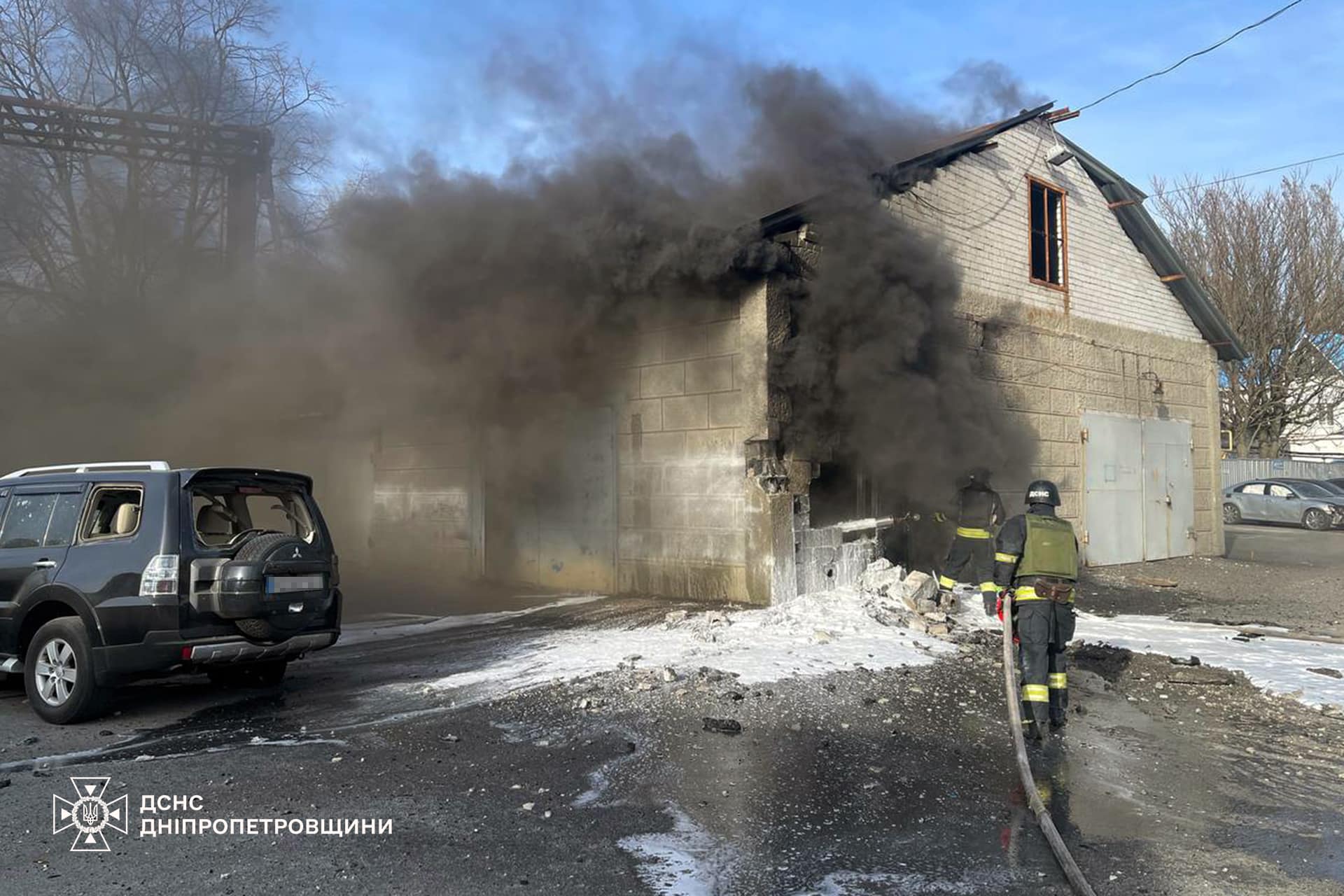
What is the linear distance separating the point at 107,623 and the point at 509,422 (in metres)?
7.01

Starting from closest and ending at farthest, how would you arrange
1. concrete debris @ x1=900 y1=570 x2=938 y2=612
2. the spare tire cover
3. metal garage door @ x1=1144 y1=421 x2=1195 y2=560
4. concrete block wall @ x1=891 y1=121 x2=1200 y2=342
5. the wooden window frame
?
1. the spare tire cover
2. concrete debris @ x1=900 y1=570 x2=938 y2=612
3. concrete block wall @ x1=891 y1=121 x2=1200 y2=342
4. the wooden window frame
5. metal garage door @ x1=1144 y1=421 x2=1195 y2=560

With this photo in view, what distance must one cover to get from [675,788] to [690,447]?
237 inches

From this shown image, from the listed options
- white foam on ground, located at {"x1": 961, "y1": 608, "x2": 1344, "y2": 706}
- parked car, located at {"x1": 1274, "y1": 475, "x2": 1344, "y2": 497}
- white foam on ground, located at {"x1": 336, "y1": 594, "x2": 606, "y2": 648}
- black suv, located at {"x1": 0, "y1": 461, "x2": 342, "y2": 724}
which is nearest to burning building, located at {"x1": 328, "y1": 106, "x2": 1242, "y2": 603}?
white foam on ground, located at {"x1": 336, "y1": 594, "x2": 606, "y2": 648}

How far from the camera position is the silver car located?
23.5m

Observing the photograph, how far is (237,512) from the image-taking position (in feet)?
22.2

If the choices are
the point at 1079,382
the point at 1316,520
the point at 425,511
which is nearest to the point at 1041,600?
the point at 1079,382

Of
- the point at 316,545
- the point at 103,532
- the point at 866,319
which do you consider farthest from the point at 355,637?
the point at 866,319

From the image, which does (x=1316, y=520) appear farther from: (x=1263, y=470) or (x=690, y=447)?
(x=690, y=447)

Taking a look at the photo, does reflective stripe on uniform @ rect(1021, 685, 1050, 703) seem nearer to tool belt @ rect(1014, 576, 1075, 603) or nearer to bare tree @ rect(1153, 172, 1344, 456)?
tool belt @ rect(1014, 576, 1075, 603)

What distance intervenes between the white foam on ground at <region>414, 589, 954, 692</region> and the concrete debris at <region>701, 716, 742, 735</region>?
3.29ft

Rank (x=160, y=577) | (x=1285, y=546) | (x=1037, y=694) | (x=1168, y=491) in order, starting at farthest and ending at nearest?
(x=1285, y=546), (x=1168, y=491), (x=1037, y=694), (x=160, y=577)

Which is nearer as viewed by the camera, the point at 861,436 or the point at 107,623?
the point at 107,623

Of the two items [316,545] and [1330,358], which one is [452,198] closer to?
[316,545]

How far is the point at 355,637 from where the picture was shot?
8.94 meters
